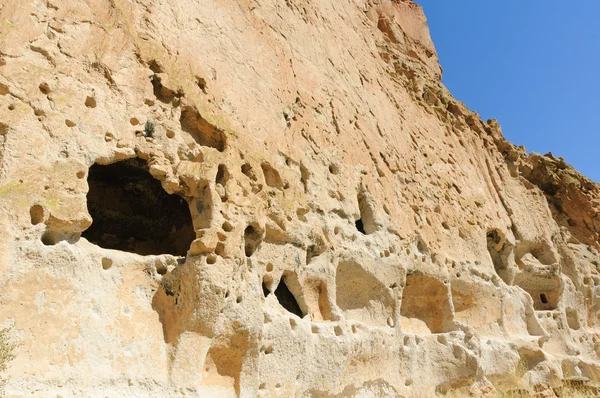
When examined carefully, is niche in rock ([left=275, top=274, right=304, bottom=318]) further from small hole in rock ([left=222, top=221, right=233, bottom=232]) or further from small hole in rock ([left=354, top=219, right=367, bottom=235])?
small hole in rock ([left=354, top=219, right=367, bottom=235])

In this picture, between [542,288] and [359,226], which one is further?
[542,288]

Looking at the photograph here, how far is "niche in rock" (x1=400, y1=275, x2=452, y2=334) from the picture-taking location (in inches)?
252

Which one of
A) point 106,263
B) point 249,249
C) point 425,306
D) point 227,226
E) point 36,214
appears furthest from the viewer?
point 425,306

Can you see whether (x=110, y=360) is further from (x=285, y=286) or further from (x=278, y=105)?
(x=278, y=105)

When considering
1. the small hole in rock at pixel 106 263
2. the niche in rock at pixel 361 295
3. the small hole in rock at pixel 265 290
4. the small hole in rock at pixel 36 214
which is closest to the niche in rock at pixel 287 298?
the small hole in rock at pixel 265 290

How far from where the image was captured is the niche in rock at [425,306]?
21.0 ft

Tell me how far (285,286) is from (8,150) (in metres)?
2.78

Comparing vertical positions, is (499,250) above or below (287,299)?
above

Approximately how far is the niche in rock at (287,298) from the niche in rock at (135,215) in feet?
3.17

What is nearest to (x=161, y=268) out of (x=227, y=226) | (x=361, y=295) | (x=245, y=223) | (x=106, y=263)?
(x=106, y=263)

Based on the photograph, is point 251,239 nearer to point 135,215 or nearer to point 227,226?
point 227,226

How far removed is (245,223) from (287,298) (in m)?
1.17

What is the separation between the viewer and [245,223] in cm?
433

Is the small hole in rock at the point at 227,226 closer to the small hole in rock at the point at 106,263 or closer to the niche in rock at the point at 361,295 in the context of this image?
the small hole in rock at the point at 106,263
